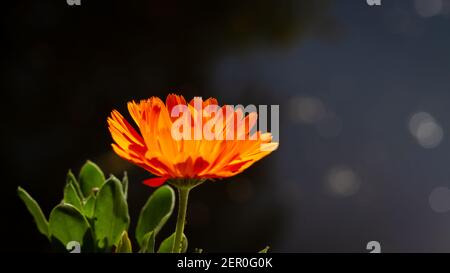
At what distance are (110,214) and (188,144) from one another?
0.40ft

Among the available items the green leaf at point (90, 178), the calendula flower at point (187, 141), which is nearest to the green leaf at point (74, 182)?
the green leaf at point (90, 178)

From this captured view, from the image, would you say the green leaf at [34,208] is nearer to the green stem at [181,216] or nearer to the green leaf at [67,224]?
the green leaf at [67,224]

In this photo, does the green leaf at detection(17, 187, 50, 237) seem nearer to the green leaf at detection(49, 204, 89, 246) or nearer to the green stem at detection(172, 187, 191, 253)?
the green leaf at detection(49, 204, 89, 246)

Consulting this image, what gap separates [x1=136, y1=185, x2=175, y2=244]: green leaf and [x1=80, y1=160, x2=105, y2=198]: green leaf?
0.05 m

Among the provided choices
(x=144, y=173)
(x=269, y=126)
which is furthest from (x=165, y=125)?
(x=144, y=173)

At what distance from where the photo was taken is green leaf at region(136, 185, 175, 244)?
1.94 feet

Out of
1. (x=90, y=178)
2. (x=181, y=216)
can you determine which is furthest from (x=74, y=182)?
(x=181, y=216)

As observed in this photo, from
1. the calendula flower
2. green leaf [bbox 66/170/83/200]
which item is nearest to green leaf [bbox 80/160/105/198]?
green leaf [bbox 66/170/83/200]

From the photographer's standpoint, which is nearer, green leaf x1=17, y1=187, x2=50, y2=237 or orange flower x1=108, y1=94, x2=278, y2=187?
orange flower x1=108, y1=94, x2=278, y2=187

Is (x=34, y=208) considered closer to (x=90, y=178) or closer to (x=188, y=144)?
(x=90, y=178)

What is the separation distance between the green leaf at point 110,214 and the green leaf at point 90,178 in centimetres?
8

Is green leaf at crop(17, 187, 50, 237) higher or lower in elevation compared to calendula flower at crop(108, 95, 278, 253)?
lower
